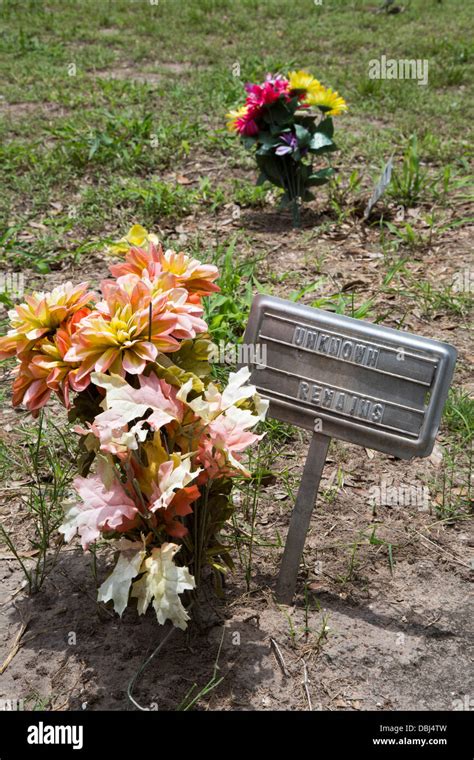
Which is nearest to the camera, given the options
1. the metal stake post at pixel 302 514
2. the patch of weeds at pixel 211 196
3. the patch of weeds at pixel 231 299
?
the metal stake post at pixel 302 514

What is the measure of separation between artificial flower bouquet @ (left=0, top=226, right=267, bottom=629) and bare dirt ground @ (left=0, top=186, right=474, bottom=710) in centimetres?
23

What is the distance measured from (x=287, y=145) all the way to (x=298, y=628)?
2955mm

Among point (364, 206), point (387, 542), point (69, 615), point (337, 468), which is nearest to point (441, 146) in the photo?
point (364, 206)

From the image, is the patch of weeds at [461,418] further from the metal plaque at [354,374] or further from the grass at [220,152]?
the metal plaque at [354,374]

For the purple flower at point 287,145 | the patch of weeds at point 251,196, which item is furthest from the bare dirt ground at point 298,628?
the patch of weeds at point 251,196

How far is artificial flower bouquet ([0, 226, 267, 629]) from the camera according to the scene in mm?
1720

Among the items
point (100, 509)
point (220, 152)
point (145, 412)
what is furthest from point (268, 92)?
point (100, 509)

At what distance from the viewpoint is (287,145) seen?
14.5 feet

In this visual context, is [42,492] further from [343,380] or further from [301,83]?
[301,83]

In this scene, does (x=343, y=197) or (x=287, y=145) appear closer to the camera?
(x=287, y=145)

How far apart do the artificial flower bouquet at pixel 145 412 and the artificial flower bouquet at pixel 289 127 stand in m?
2.57

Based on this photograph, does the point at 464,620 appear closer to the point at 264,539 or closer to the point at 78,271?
the point at 264,539

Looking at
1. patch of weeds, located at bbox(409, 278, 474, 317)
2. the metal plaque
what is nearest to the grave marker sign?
the metal plaque

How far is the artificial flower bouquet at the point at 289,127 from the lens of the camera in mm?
4406
